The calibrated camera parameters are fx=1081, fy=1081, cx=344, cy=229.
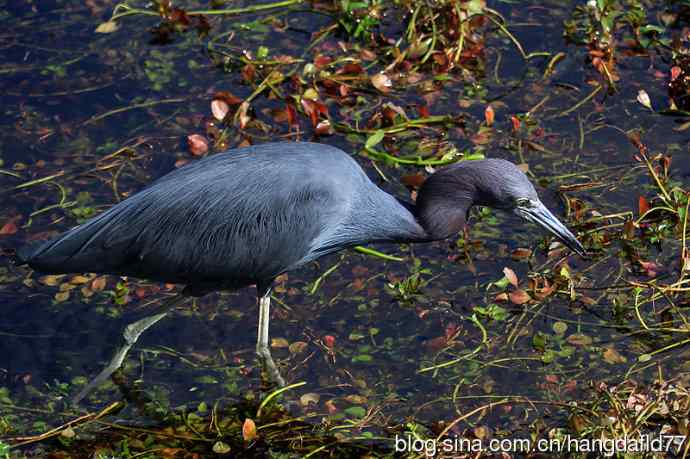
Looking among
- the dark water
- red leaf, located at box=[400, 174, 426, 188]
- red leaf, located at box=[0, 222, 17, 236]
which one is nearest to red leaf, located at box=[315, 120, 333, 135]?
the dark water

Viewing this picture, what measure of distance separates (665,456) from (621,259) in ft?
4.63

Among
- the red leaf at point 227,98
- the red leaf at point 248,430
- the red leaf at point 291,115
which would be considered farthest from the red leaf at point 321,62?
the red leaf at point 248,430

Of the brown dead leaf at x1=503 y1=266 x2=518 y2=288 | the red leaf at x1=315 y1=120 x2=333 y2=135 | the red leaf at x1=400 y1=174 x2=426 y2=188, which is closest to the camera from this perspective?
the brown dead leaf at x1=503 y1=266 x2=518 y2=288

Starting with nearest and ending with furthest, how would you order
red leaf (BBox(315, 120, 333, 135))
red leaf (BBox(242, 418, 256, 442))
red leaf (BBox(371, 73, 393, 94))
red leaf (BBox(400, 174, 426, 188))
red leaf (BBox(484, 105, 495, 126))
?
red leaf (BBox(242, 418, 256, 442))
red leaf (BBox(400, 174, 426, 188))
red leaf (BBox(315, 120, 333, 135))
red leaf (BBox(484, 105, 495, 126))
red leaf (BBox(371, 73, 393, 94))

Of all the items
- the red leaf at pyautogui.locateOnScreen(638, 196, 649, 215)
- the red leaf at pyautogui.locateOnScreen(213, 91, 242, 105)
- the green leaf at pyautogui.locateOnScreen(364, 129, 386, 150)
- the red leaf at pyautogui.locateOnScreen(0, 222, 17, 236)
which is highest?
the red leaf at pyautogui.locateOnScreen(213, 91, 242, 105)

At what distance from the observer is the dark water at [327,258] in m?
5.43

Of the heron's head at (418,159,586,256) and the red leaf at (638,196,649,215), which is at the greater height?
the heron's head at (418,159,586,256)

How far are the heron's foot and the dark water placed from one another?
0.28 ft

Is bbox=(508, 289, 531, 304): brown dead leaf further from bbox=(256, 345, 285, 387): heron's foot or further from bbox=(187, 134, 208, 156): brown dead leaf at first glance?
bbox=(187, 134, 208, 156): brown dead leaf

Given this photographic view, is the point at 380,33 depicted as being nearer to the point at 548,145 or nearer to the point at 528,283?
the point at 548,145

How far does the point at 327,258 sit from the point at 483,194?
1.19 meters

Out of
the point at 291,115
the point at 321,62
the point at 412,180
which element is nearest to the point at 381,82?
the point at 321,62

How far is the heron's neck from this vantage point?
5.27 metres

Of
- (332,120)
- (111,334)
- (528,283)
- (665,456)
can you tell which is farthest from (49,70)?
(665,456)
